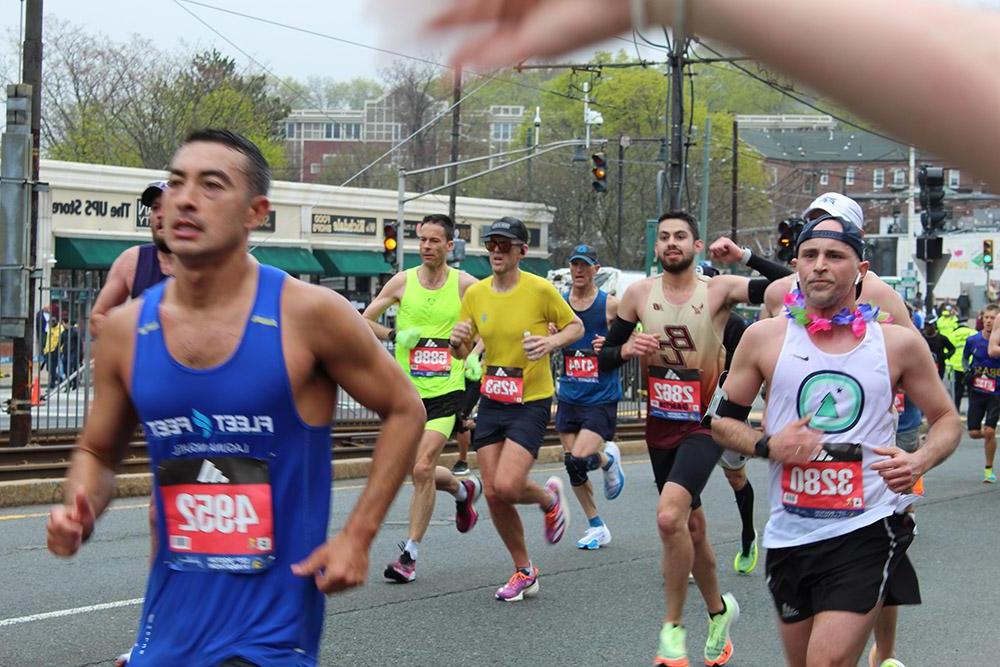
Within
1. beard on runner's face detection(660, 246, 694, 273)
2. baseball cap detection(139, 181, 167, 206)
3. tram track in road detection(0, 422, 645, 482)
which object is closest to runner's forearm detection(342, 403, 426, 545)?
baseball cap detection(139, 181, 167, 206)

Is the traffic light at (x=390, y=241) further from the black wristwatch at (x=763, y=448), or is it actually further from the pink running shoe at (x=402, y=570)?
the black wristwatch at (x=763, y=448)

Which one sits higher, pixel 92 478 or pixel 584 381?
pixel 92 478

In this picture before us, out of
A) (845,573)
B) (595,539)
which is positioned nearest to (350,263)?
(595,539)

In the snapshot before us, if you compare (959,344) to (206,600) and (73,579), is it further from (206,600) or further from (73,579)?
(206,600)

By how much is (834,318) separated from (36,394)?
1356 centimetres

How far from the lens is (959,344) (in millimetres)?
26016

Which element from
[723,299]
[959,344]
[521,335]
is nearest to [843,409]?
[723,299]

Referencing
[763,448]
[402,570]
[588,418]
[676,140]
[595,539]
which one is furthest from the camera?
[676,140]

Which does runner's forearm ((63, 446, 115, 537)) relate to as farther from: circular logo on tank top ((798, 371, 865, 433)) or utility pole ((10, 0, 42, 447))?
utility pole ((10, 0, 42, 447))

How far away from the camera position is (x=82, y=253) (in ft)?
126

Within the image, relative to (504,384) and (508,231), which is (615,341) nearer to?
(504,384)

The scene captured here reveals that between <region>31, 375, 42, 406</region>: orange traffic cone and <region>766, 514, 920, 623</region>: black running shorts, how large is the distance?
1342 centimetres

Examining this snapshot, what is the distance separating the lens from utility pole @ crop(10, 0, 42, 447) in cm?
1524

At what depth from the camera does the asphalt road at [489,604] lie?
23.3 feet
